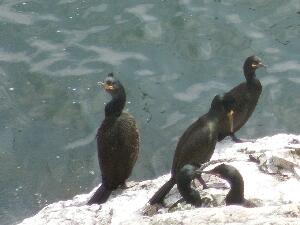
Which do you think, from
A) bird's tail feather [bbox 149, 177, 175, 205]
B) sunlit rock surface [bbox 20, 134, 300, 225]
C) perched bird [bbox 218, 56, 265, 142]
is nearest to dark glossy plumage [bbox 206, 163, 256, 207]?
sunlit rock surface [bbox 20, 134, 300, 225]

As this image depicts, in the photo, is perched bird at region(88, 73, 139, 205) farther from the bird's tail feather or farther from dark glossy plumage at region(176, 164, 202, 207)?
dark glossy plumage at region(176, 164, 202, 207)

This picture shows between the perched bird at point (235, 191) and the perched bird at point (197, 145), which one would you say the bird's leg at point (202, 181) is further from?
the perched bird at point (197, 145)

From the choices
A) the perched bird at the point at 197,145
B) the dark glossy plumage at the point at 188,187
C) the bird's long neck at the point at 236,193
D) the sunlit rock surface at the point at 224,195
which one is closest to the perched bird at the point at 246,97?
the sunlit rock surface at the point at 224,195

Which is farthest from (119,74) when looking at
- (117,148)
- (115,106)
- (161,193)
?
(161,193)

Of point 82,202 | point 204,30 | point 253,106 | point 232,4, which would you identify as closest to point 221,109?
point 253,106

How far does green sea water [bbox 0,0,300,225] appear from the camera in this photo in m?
9.33

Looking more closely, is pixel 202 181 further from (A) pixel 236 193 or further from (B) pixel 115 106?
(B) pixel 115 106

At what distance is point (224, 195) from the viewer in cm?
639

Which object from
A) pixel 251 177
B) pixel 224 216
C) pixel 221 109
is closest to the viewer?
pixel 224 216

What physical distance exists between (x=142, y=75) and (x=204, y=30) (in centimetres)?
155

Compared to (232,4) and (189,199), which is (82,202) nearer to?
(189,199)

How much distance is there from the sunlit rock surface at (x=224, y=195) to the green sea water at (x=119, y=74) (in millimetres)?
1590

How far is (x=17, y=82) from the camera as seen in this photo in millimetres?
10469

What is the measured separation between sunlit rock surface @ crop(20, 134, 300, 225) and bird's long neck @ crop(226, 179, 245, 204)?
155mm
